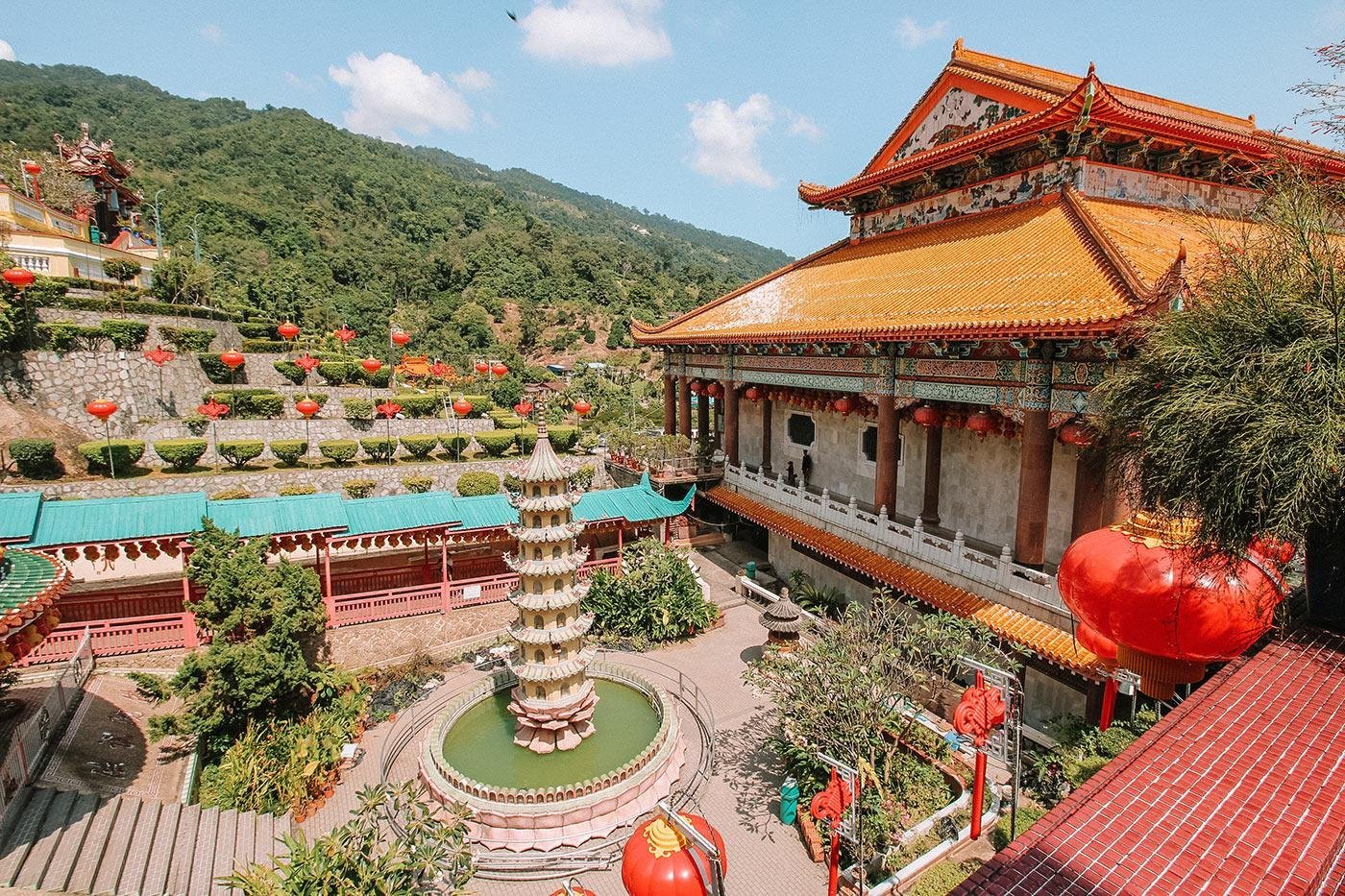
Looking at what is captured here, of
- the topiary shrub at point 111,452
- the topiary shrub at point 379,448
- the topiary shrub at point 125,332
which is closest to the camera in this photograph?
the topiary shrub at point 111,452

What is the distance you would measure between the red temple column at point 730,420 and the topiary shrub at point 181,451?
19117 mm

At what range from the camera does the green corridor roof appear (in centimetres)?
1408

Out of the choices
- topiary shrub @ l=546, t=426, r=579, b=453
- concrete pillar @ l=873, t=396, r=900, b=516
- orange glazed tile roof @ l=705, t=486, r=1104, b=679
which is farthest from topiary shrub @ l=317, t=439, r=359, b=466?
concrete pillar @ l=873, t=396, r=900, b=516

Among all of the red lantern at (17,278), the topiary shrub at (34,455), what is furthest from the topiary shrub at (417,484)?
the red lantern at (17,278)

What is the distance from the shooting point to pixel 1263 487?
535 cm

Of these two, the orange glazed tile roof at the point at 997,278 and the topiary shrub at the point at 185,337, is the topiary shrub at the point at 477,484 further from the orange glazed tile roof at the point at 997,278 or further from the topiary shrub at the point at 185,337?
the topiary shrub at the point at 185,337

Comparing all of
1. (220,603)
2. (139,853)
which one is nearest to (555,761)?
(139,853)

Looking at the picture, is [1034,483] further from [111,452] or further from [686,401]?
[111,452]

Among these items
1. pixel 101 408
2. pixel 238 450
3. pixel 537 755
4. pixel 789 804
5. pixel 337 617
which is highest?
pixel 101 408

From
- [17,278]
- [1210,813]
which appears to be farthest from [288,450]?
[1210,813]

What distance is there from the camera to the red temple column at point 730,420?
22.2m

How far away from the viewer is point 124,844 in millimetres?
9141

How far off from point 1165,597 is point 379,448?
2823 centimetres

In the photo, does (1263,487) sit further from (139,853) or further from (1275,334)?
(139,853)
